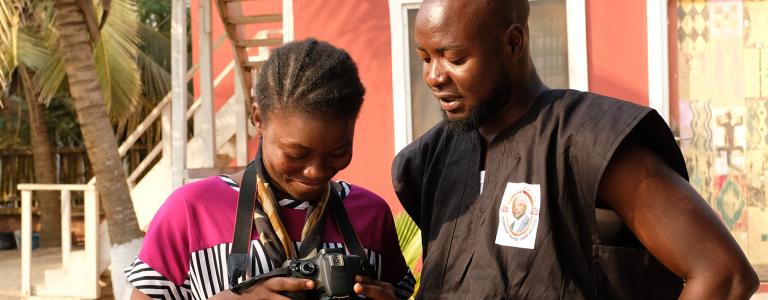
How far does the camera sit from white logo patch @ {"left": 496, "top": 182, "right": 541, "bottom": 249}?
7.22ft

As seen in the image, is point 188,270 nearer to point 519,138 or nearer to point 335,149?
point 335,149

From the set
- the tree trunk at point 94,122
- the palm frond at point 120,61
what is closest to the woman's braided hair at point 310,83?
the tree trunk at point 94,122

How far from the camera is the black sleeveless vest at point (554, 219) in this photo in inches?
83.4

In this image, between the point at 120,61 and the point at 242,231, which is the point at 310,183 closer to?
the point at 242,231

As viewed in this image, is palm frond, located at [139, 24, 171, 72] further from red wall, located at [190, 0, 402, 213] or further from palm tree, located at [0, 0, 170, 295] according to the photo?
red wall, located at [190, 0, 402, 213]

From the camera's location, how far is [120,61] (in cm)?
1248

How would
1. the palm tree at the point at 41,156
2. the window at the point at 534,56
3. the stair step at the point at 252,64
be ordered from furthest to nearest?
the palm tree at the point at 41,156 < the stair step at the point at 252,64 < the window at the point at 534,56

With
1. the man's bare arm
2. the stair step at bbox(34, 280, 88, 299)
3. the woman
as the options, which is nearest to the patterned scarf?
the woman

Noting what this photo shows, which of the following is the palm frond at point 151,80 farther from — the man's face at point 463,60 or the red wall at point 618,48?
the man's face at point 463,60

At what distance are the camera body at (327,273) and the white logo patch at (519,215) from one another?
37cm

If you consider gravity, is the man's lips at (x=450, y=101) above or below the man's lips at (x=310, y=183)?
above

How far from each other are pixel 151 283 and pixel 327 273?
429mm

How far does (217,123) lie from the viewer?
993cm

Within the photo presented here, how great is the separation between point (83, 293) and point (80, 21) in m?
3.15
